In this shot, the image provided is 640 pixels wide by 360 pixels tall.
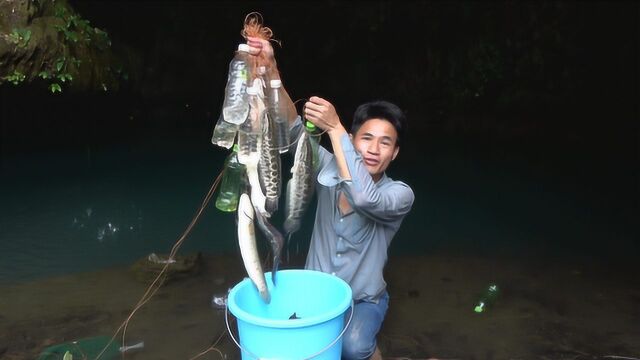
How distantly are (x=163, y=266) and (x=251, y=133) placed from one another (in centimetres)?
259

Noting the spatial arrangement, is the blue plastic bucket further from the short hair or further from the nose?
the short hair

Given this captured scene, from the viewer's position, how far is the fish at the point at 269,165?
1922 mm

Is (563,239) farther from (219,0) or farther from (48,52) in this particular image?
(219,0)

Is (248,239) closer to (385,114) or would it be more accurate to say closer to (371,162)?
→ (371,162)

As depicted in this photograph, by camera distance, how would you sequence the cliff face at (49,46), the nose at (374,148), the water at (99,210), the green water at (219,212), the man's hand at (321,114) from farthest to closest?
the green water at (219,212), the water at (99,210), the cliff face at (49,46), the nose at (374,148), the man's hand at (321,114)

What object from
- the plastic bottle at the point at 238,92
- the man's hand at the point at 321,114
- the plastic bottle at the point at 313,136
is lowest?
the plastic bottle at the point at 313,136

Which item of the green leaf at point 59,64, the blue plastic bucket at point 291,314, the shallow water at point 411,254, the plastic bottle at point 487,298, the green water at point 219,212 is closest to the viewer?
the blue plastic bucket at point 291,314

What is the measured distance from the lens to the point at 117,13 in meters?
10.5

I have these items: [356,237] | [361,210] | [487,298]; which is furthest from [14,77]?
[487,298]

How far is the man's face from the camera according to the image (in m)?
2.40

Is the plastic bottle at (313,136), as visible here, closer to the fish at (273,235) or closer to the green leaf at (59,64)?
the fish at (273,235)

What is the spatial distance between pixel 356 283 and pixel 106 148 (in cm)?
695

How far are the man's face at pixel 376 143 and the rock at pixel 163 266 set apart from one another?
225 cm

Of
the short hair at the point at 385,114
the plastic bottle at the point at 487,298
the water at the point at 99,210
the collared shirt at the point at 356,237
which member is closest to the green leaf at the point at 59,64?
the water at the point at 99,210
